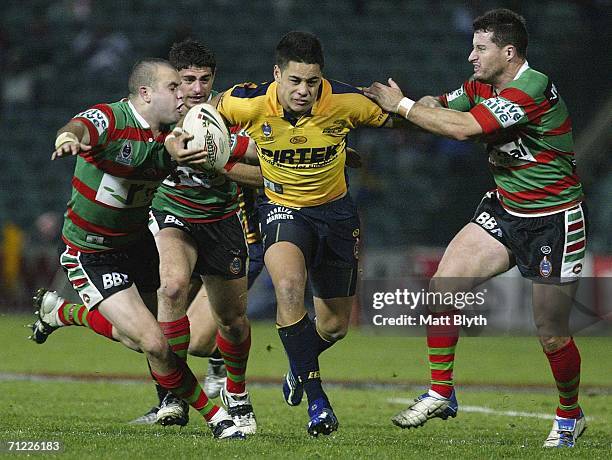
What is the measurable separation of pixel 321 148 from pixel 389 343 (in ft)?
28.8

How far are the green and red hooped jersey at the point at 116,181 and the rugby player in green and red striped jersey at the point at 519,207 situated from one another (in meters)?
1.59

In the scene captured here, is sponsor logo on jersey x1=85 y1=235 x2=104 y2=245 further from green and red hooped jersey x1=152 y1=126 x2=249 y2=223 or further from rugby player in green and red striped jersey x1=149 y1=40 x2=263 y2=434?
green and red hooped jersey x1=152 y1=126 x2=249 y2=223

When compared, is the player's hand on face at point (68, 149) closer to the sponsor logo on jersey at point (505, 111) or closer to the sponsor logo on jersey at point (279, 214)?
the sponsor logo on jersey at point (279, 214)

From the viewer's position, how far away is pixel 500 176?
311 inches

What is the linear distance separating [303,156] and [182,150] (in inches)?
49.2

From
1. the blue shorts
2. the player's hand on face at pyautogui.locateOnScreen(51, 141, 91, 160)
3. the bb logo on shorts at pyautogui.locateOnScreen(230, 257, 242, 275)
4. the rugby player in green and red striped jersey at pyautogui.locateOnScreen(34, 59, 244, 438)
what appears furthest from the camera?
the bb logo on shorts at pyautogui.locateOnScreen(230, 257, 242, 275)

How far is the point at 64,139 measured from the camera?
6.45 m

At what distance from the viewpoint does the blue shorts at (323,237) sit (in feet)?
25.6

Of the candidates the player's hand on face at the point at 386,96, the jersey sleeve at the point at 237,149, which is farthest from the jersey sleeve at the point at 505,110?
the jersey sleeve at the point at 237,149

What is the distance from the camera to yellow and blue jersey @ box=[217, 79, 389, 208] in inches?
313

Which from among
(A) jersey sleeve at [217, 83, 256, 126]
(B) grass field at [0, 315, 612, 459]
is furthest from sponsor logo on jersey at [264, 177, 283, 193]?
(B) grass field at [0, 315, 612, 459]

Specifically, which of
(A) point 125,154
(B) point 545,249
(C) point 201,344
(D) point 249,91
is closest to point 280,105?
(D) point 249,91

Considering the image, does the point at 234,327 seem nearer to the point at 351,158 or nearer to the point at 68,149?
the point at 351,158

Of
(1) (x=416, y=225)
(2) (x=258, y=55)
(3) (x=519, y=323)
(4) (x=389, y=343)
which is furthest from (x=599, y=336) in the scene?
(2) (x=258, y=55)
